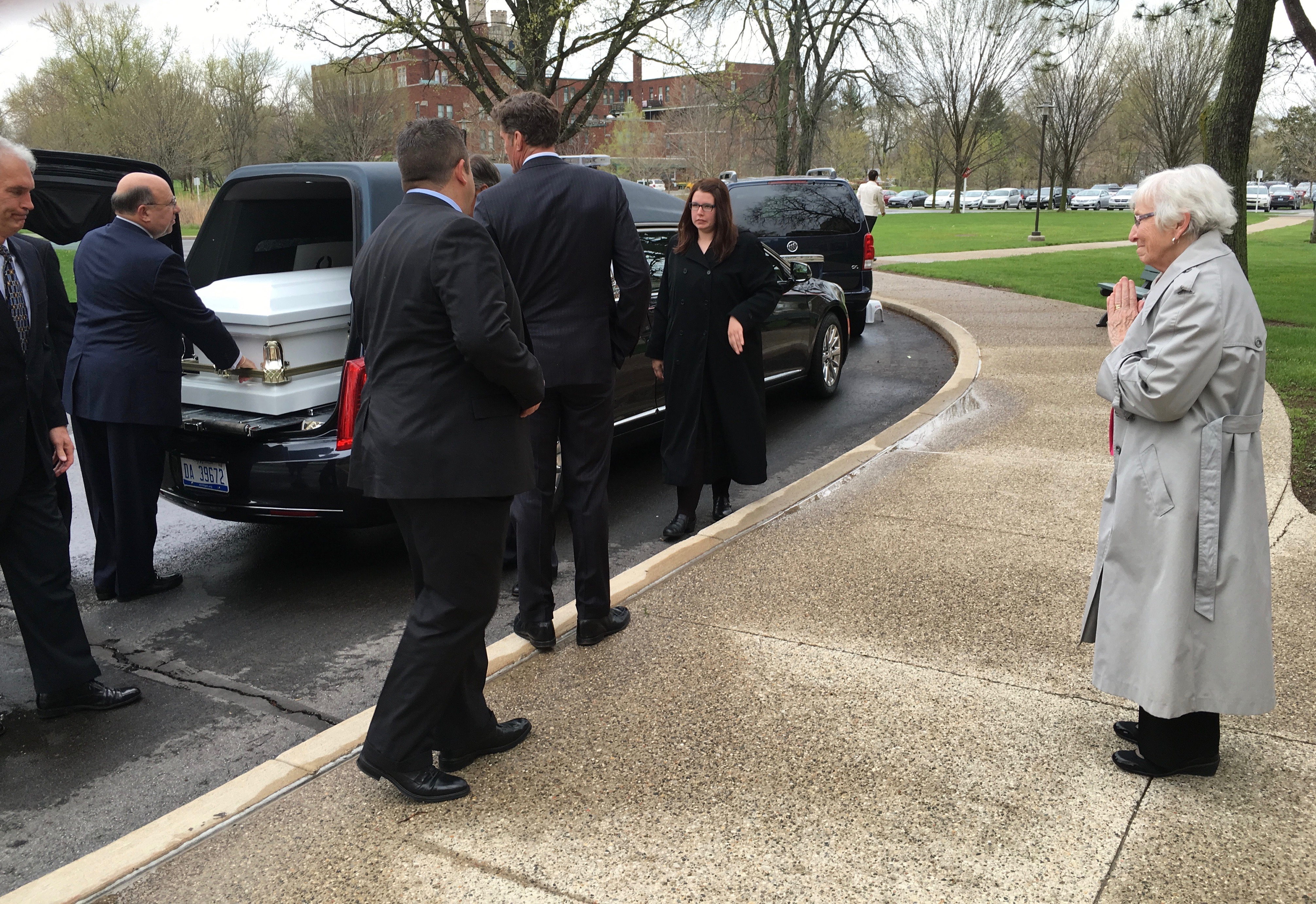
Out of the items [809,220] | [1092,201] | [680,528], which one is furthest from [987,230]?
[680,528]

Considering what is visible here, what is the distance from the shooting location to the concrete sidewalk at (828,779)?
8.93 ft

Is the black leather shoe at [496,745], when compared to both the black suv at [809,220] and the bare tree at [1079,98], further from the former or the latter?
the bare tree at [1079,98]

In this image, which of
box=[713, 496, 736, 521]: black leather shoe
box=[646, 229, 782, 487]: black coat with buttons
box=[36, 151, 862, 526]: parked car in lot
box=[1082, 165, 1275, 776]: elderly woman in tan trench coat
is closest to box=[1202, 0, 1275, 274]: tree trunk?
box=[646, 229, 782, 487]: black coat with buttons

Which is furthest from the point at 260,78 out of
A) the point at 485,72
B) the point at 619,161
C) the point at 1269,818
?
the point at 1269,818

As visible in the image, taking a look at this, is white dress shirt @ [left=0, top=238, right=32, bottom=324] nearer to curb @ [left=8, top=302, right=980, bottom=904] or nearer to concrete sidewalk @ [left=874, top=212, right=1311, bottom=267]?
curb @ [left=8, top=302, right=980, bottom=904]

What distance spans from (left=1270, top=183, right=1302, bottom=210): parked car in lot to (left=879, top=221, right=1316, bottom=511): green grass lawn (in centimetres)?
3723

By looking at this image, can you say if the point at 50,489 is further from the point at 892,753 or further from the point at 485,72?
the point at 485,72

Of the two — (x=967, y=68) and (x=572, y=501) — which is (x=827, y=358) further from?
(x=967, y=68)

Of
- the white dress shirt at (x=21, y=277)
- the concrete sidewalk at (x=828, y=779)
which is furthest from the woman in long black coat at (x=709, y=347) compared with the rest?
the white dress shirt at (x=21, y=277)

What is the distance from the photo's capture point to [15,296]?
3.87m

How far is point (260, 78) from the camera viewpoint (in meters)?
47.5

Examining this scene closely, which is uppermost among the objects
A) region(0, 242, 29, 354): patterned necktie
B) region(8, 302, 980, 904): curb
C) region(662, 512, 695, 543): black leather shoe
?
region(0, 242, 29, 354): patterned necktie

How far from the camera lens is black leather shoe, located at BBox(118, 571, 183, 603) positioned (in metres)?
5.07

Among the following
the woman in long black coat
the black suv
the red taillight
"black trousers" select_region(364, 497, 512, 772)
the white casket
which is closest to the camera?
"black trousers" select_region(364, 497, 512, 772)
